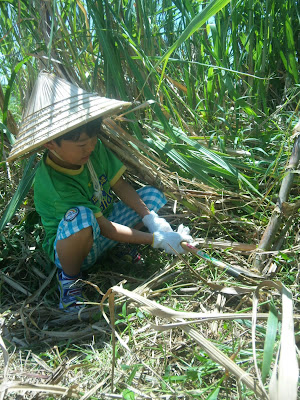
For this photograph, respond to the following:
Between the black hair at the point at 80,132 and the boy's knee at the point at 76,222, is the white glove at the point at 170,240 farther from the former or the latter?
the black hair at the point at 80,132

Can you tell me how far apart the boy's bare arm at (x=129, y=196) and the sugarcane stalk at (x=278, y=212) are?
0.54 meters

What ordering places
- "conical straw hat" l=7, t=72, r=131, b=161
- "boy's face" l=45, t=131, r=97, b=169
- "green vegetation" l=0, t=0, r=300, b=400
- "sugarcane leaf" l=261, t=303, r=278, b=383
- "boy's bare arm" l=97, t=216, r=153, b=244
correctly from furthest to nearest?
"boy's bare arm" l=97, t=216, r=153, b=244 → "boy's face" l=45, t=131, r=97, b=169 → "conical straw hat" l=7, t=72, r=131, b=161 → "green vegetation" l=0, t=0, r=300, b=400 → "sugarcane leaf" l=261, t=303, r=278, b=383

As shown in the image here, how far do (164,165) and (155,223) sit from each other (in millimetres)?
311

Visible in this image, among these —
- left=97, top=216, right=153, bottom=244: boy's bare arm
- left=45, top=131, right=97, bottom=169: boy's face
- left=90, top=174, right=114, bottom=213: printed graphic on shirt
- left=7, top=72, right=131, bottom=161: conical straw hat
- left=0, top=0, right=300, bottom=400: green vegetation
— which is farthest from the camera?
left=90, top=174, right=114, bottom=213: printed graphic on shirt

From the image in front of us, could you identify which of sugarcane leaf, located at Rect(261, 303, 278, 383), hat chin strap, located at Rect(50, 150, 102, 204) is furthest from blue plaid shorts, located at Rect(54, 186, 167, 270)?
sugarcane leaf, located at Rect(261, 303, 278, 383)

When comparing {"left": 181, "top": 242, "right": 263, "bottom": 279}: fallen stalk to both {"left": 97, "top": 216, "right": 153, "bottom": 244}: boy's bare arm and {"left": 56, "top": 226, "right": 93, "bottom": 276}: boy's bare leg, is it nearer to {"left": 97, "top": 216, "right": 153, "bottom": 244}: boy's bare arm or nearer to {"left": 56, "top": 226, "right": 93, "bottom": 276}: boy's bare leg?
{"left": 97, "top": 216, "right": 153, "bottom": 244}: boy's bare arm

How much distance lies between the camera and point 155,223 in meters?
1.81

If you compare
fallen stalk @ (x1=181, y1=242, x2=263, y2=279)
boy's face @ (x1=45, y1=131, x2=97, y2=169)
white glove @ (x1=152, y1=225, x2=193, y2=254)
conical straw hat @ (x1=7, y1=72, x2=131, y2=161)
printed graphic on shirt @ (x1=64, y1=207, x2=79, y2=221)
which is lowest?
fallen stalk @ (x1=181, y1=242, x2=263, y2=279)

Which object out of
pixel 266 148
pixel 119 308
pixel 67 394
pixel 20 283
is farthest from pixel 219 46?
pixel 67 394

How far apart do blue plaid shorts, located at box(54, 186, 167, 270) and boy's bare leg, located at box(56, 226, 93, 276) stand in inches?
0.8

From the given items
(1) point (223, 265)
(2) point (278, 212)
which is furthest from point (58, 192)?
(2) point (278, 212)

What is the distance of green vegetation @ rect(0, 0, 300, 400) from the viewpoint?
1.37 metres

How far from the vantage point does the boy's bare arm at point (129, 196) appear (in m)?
1.91

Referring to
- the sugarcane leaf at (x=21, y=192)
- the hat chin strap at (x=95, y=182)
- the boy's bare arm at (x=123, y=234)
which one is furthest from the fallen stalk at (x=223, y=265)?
the sugarcane leaf at (x=21, y=192)
